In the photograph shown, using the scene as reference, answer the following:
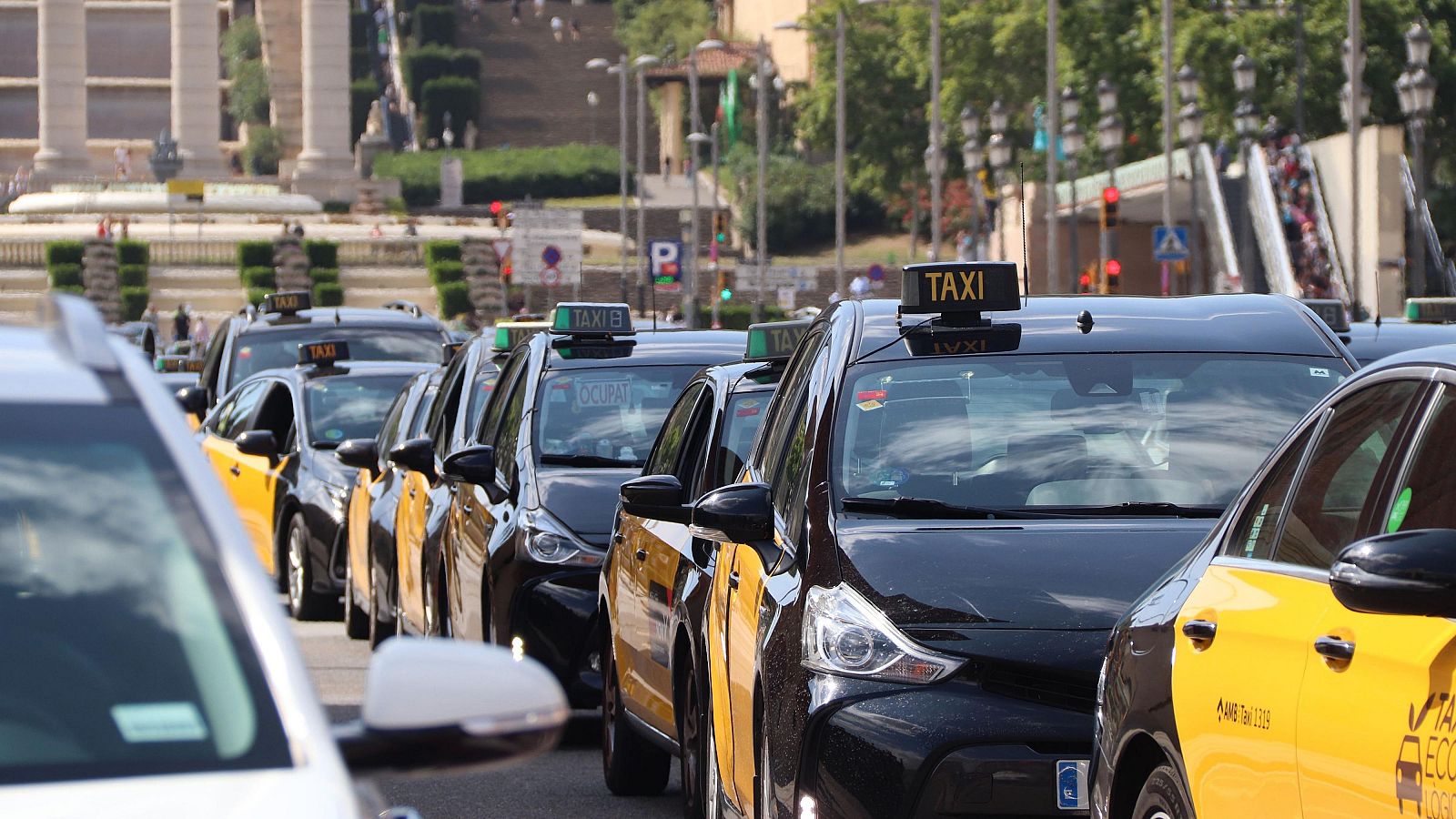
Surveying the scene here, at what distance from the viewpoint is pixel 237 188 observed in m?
96.4

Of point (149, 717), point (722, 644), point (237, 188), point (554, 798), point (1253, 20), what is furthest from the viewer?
point (237, 188)

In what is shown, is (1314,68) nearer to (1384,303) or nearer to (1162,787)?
(1384,303)

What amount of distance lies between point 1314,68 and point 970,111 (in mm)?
10657

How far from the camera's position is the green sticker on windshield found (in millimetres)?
4469

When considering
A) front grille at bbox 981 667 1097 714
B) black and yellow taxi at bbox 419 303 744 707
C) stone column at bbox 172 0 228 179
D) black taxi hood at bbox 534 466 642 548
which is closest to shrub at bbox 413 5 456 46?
stone column at bbox 172 0 228 179

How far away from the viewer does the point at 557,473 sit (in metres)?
10.7

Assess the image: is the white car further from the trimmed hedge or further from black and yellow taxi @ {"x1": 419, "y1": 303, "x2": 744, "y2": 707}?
the trimmed hedge

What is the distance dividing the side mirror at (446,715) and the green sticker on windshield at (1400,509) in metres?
1.84

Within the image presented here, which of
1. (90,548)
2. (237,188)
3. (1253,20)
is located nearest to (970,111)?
(1253,20)

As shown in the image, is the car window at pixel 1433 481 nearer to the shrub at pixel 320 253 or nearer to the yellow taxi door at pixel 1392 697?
the yellow taxi door at pixel 1392 697

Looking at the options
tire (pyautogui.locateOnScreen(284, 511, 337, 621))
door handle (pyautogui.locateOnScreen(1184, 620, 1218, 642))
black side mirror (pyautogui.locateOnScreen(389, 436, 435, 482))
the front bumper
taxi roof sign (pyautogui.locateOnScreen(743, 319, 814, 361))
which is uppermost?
taxi roof sign (pyautogui.locateOnScreen(743, 319, 814, 361))

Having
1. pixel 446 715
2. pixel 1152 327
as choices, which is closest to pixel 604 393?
pixel 1152 327

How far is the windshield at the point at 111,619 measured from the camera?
Result: 3.13m

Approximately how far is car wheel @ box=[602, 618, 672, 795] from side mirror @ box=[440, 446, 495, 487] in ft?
5.60
